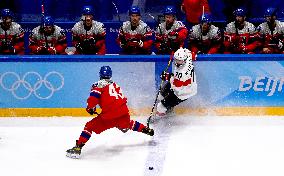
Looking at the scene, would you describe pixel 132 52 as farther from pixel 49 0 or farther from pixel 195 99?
pixel 49 0

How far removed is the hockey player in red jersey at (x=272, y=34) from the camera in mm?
8422

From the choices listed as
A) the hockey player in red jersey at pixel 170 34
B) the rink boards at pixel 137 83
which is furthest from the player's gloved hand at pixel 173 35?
the rink boards at pixel 137 83

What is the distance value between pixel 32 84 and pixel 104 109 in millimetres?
1325

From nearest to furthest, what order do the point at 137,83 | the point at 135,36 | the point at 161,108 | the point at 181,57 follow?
the point at 181,57
the point at 161,108
the point at 137,83
the point at 135,36

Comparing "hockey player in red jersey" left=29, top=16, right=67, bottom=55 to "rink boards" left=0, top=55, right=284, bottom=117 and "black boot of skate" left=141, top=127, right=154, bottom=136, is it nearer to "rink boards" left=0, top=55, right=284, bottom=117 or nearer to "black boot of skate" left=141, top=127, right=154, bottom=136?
"rink boards" left=0, top=55, right=284, bottom=117

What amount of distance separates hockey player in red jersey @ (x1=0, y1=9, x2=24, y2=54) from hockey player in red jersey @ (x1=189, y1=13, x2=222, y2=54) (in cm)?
230

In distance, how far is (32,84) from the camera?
307 inches

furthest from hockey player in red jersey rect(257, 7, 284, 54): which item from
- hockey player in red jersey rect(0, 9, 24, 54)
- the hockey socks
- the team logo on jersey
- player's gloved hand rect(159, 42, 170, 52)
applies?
hockey player in red jersey rect(0, 9, 24, 54)

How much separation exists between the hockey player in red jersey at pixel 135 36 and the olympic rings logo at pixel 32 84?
1104 millimetres

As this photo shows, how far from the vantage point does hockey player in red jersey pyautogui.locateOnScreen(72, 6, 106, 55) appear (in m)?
8.52

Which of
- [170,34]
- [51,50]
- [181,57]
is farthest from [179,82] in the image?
[51,50]

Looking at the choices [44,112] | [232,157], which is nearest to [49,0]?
[44,112]

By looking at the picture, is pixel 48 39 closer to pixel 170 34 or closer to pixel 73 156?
pixel 170 34

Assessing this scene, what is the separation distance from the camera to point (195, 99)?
7895mm
